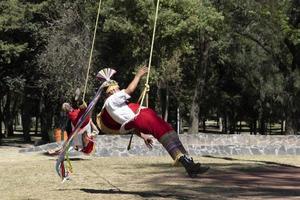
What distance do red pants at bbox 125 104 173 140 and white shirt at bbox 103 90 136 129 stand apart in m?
0.14

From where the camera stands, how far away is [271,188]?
467 inches

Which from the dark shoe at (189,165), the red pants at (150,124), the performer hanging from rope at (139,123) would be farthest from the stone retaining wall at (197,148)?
the dark shoe at (189,165)

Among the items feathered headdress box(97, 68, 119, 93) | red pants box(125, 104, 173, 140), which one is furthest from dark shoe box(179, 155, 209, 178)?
feathered headdress box(97, 68, 119, 93)

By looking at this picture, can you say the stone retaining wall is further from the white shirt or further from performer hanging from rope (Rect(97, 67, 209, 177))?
the white shirt

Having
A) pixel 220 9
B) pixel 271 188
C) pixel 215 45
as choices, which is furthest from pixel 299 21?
pixel 271 188

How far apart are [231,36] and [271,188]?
79.7 ft

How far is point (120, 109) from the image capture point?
1025 cm

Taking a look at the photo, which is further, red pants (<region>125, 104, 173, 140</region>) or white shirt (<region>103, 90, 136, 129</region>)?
white shirt (<region>103, 90, 136, 129</region>)

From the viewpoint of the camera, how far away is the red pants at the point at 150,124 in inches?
389

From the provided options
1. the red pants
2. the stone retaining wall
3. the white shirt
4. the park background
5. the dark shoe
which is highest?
the park background

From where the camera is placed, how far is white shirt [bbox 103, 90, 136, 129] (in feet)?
33.3

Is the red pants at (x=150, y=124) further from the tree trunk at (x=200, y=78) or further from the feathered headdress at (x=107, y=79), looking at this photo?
the tree trunk at (x=200, y=78)

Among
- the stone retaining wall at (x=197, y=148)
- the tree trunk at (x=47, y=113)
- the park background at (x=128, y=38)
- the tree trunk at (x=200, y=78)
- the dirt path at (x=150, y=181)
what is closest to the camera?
the dirt path at (x=150, y=181)

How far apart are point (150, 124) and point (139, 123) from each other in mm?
189
